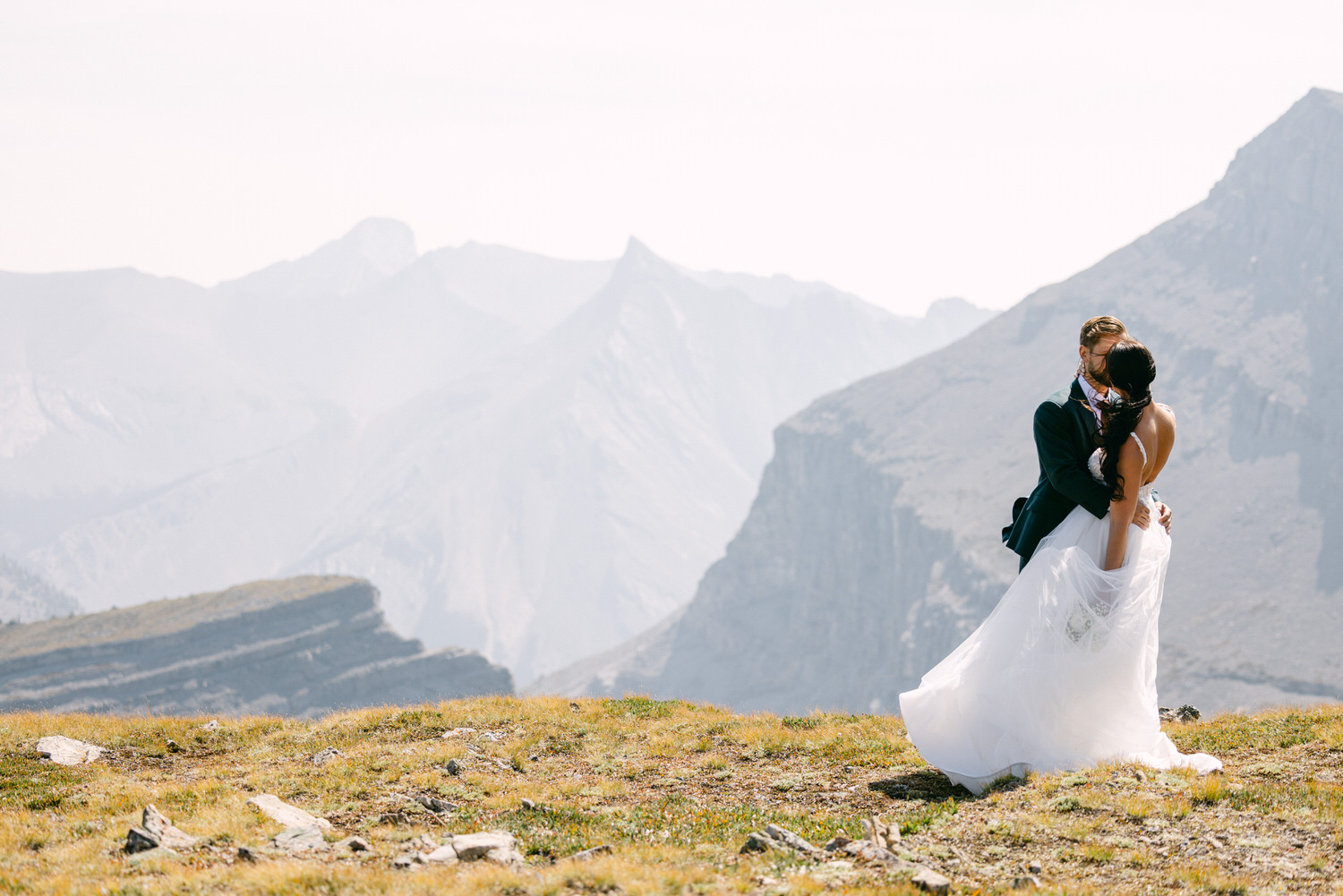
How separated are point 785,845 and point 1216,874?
3.56 metres

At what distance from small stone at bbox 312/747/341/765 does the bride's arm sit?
34.6 feet

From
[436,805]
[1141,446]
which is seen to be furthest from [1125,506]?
[436,805]

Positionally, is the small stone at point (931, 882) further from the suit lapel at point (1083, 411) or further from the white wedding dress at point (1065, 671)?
the suit lapel at point (1083, 411)

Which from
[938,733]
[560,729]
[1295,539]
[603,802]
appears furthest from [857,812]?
[1295,539]

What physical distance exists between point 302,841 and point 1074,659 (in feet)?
26.9

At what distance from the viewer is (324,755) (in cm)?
1364

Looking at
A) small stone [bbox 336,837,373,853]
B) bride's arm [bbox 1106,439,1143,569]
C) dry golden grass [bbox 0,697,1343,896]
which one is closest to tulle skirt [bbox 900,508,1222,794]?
bride's arm [bbox 1106,439,1143,569]

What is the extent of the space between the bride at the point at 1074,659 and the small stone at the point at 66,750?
1228 centimetres

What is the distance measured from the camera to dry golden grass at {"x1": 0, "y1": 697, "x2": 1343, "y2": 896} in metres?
7.86

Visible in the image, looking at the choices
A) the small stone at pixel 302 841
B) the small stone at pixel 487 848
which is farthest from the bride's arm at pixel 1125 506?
the small stone at pixel 302 841

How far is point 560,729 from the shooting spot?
616 inches

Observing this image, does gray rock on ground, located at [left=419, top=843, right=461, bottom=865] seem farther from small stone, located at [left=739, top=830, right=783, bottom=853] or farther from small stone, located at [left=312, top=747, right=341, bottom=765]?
small stone, located at [left=312, top=747, right=341, bottom=765]

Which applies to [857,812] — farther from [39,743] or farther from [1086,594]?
[39,743]

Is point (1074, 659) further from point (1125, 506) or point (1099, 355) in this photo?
point (1099, 355)
